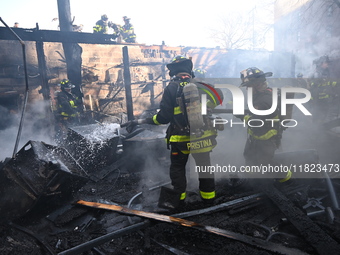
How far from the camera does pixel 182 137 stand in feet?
10.8

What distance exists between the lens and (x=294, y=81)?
512 inches

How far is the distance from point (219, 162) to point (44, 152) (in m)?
3.83

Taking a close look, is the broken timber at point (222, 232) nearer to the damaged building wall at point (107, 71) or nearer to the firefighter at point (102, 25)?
the damaged building wall at point (107, 71)

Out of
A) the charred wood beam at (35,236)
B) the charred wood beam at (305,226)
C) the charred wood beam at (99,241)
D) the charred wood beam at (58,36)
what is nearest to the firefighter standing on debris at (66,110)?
the charred wood beam at (58,36)

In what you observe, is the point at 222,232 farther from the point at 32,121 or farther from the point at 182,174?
the point at 32,121

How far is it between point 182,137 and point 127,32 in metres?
12.2

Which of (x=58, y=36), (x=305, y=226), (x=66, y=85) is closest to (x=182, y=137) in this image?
(x=305, y=226)

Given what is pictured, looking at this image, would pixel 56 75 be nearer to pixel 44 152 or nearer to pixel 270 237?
pixel 44 152

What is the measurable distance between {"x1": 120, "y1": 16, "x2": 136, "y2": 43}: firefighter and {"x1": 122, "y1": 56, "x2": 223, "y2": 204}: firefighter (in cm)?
1118

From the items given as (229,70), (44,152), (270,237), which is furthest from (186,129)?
(229,70)

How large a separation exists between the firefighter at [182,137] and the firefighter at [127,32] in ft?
36.7

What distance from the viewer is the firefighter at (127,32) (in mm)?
13609

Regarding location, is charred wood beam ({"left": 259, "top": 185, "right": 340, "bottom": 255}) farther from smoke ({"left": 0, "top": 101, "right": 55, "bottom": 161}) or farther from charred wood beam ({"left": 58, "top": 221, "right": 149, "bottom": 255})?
smoke ({"left": 0, "top": 101, "right": 55, "bottom": 161})

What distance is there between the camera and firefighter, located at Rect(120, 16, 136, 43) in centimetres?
1361
